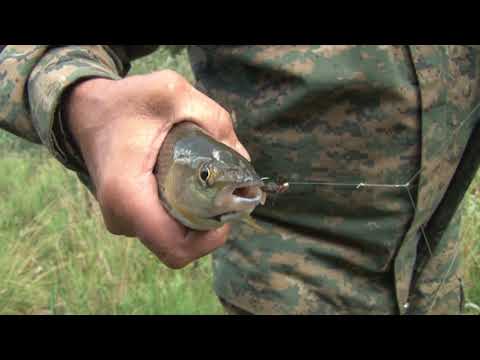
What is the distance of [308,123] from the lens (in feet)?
6.48

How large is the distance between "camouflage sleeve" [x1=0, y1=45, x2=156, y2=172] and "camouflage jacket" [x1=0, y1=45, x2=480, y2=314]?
0.08ft

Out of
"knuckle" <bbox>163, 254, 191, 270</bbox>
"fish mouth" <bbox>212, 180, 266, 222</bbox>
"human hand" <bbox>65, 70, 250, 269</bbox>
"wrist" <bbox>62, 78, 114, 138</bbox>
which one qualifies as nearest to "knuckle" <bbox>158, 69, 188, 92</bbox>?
"human hand" <bbox>65, 70, 250, 269</bbox>

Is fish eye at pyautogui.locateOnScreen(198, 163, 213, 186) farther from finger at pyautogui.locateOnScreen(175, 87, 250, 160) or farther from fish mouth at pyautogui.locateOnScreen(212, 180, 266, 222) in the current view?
finger at pyautogui.locateOnScreen(175, 87, 250, 160)

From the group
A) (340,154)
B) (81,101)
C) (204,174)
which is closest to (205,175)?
(204,174)

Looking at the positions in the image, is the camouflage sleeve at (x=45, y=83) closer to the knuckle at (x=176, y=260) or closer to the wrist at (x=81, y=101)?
the wrist at (x=81, y=101)

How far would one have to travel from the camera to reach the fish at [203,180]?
48.6 inches

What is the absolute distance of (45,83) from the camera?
1.53m

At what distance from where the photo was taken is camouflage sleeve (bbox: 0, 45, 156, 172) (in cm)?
150

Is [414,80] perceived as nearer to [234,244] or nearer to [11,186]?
[234,244]

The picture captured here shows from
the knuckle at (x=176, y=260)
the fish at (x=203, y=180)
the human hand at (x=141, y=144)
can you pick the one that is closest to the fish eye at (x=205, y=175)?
the fish at (x=203, y=180)

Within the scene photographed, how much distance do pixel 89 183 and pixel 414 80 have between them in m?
1.22

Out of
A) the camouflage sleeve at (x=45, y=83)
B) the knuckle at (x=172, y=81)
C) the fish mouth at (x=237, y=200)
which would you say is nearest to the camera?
the fish mouth at (x=237, y=200)

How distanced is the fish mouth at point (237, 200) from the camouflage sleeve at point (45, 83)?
0.56 meters

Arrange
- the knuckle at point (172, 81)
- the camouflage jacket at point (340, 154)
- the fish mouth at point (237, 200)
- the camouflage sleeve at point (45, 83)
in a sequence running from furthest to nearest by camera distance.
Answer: the camouflage jacket at point (340, 154) → the camouflage sleeve at point (45, 83) → the knuckle at point (172, 81) → the fish mouth at point (237, 200)
